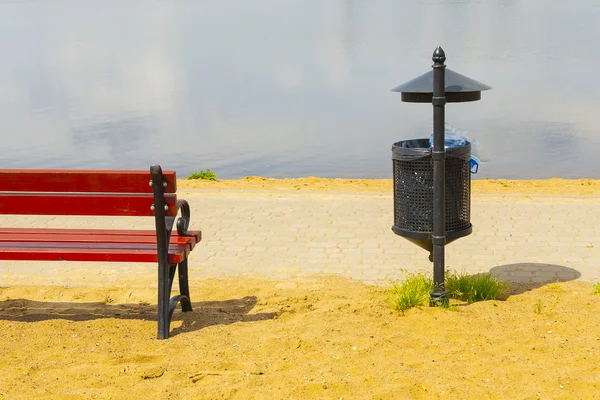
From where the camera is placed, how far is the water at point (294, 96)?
20969 mm

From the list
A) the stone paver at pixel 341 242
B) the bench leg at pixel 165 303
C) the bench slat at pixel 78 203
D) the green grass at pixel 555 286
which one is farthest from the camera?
the stone paver at pixel 341 242

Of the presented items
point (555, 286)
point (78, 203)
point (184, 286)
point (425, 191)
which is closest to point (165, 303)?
point (184, 286)

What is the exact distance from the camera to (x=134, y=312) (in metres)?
6.72

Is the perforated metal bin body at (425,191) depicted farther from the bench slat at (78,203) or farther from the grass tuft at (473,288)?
the bench slat at (78,203)

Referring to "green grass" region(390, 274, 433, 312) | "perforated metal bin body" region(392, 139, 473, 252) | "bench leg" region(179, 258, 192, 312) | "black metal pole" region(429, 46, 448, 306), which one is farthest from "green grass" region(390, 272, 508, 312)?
"bench leg" region(179, 258, 192, 312)

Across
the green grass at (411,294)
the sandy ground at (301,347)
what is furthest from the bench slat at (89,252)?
the green grass at (411,294)

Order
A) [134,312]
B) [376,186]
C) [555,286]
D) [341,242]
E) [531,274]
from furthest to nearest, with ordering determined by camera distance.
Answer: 1. [376,186]
2. [341,242]
3. [531,274]
4. [555,286]
5. [134,312]

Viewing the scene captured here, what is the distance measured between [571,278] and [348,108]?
20.0m

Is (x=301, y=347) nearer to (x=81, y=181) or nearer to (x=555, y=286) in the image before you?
(x=81, y=181)

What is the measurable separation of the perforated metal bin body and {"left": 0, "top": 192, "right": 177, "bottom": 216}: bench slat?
1746 mm

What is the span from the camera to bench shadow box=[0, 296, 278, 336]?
635cm

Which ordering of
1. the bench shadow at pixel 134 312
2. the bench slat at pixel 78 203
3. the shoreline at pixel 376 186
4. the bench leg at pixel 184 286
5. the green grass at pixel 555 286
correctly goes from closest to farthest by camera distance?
the bench slat at pixel 78 203
the bench shadow at pixel 134 312
the bench leg at pixel 184 286
the green grass at pixel 555 286
the shoreline at pixel 376 186

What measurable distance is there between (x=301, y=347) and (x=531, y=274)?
2966 mm

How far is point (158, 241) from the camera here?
19.5ft
